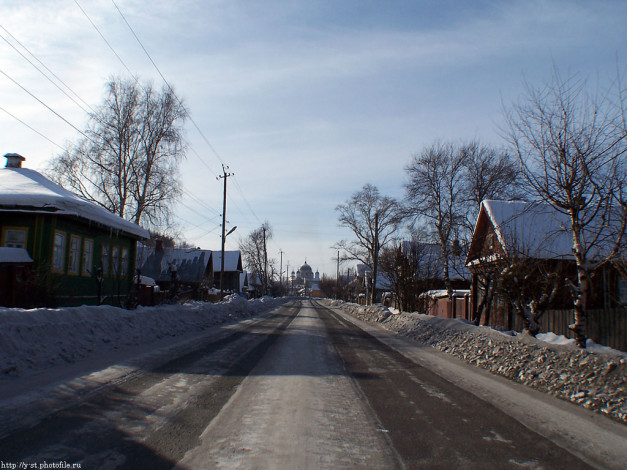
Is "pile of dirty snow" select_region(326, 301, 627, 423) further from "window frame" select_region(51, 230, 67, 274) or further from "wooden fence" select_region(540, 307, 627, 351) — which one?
"window frame" select_region(51, 230, 67, 274)

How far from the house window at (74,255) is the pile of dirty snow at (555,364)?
14352 mm

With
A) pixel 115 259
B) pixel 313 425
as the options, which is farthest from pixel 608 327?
pixel 115 259

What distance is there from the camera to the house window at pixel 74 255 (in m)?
18.9

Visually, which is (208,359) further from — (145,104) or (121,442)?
(145,104)

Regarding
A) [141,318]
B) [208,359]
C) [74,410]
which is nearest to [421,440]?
[74,410]

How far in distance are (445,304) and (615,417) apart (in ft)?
72.9

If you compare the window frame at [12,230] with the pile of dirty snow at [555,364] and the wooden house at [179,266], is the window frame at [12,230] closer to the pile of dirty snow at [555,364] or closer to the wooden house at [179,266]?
the pile of dirty snow at [555,364]

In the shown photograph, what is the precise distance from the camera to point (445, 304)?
28281 mm

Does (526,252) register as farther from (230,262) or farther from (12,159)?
(230,262)

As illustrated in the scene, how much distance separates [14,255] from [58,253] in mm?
2571

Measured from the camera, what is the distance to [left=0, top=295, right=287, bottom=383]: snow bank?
848cm

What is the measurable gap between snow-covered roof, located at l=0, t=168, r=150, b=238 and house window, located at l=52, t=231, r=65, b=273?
1162 mm

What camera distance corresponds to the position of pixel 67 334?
1036cm

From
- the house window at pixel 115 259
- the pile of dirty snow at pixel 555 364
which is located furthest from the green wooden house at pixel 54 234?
the pile of dirty snow at pixel 555 364
